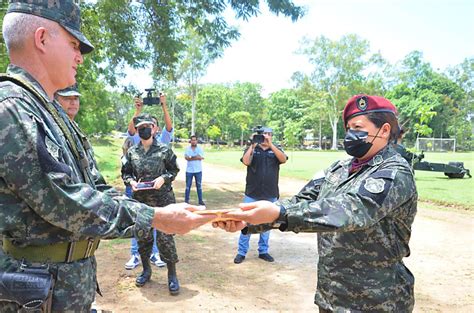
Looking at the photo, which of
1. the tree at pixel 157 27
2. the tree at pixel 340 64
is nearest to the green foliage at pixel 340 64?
the tree at pixel 340 64

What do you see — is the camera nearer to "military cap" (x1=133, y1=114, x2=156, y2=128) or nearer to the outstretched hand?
"military cap" (x1=133, y1=114, x2=156, y2=128)

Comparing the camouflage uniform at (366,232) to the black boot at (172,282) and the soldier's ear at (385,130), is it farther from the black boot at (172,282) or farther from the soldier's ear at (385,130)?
the black boot at (172,282)

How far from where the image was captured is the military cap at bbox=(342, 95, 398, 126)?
242 centimetres

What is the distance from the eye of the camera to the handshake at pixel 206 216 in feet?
6.31

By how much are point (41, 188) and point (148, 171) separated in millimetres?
3542

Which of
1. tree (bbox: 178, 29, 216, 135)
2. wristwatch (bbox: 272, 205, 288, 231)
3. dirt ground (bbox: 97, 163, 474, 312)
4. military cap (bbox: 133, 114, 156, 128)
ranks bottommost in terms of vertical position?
dirt ground (bbox: 97, 163, 474, 312)

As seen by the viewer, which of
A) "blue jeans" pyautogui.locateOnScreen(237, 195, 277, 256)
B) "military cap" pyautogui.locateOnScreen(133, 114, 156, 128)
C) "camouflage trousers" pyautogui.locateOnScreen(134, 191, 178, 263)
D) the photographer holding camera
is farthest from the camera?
the photographer holding camera

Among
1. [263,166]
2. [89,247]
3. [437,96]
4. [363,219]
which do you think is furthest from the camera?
[437,96]

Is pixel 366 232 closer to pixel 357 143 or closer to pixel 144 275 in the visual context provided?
pixel 357 143

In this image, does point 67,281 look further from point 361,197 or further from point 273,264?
point 273,264

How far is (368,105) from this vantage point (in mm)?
2439

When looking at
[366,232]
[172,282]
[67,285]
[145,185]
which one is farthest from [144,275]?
[366,232]

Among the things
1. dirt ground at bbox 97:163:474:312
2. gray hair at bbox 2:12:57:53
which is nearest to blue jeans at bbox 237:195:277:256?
dirt ground at bbox 97:163:474:312

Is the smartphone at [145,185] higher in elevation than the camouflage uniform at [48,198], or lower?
lower
